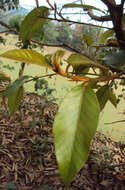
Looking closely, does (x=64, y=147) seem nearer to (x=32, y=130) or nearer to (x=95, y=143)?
(x=32, y=130)

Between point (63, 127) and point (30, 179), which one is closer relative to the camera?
point (63, 127)

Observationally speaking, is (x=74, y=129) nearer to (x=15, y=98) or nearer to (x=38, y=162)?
(x=15, y=98)

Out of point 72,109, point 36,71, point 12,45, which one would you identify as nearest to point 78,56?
point 72,109

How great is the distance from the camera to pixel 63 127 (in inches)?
6.2

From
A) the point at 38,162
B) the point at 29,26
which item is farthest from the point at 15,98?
the point at 38,162

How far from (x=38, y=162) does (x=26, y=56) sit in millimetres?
968

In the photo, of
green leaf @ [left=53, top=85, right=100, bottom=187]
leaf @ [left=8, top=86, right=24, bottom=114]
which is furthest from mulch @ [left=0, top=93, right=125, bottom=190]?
green leaf @ [left=53, top=85, right=100, bottom=187]

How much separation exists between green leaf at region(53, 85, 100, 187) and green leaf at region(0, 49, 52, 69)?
1.7 inches

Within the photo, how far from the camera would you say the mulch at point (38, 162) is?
3.10ft

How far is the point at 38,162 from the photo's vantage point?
106cm

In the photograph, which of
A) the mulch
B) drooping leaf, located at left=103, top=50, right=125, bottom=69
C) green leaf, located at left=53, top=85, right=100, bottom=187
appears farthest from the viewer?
the mulch

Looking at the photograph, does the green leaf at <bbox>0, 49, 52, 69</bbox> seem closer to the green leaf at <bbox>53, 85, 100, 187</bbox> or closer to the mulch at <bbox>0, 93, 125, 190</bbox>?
the green leaf at <bbox>53, 85, 100, 187</bbox>

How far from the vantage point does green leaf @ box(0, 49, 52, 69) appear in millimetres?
180

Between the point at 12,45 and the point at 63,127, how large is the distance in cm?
263
